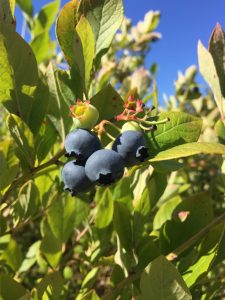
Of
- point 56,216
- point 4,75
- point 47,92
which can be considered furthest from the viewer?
point 56,216

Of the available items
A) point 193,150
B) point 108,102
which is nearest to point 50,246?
point 108,102

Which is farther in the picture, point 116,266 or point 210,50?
point 116,266

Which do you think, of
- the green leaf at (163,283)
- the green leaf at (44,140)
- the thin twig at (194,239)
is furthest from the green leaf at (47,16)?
the green leaf at (163,283)

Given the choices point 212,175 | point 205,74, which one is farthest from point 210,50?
point 212,175

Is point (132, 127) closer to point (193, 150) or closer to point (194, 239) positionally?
point (193, 150)

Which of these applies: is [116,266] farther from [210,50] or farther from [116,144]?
[210,50]

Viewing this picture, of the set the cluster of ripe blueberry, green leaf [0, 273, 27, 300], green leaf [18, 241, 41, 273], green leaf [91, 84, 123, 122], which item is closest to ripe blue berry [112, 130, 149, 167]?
the cluster of ripe blueberry

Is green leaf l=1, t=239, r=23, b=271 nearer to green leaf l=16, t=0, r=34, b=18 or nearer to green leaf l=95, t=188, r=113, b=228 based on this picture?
→ green leaf l=95, t=188, r=113, b=228
